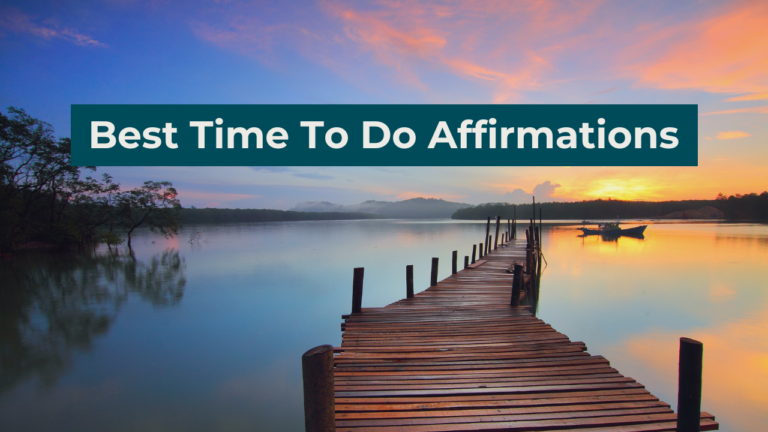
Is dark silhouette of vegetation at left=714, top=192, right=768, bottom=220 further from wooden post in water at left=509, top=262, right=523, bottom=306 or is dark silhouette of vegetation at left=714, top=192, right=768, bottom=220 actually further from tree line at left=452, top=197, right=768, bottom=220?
wooden post in water at left=509, top=262, right=523, bottom=306

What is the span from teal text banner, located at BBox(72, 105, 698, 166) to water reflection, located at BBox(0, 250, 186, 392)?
697 cm

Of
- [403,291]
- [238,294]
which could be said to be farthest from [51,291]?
[403,291]

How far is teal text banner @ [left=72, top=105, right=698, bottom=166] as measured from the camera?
16.7 m

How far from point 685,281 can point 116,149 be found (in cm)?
3252

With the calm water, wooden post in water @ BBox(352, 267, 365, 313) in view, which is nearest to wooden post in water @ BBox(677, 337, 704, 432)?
wooden post in water @ BBox(352, 267, 365, 313)

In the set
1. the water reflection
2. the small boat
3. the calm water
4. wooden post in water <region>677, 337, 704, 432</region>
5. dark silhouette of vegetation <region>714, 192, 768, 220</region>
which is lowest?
the calm water

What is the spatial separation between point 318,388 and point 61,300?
796 inches

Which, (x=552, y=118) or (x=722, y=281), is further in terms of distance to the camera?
(x=722, y=281)

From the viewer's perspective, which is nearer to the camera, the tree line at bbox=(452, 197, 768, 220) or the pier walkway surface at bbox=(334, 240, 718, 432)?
the pier walkway surface at bbox=(334, 240, 718, 432)

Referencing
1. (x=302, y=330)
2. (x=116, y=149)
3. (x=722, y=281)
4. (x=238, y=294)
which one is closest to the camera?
(x=302, y=330)

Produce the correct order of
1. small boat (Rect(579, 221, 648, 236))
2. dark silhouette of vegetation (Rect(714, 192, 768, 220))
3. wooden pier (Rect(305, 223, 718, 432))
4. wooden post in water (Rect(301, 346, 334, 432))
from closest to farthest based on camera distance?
wooden post in water (Rect(301, 346, 334, 432)), wooden pier (Rect(305, 223, 718, 432)), small boat (Rect(579, 221, 648, 236)), dark silhouette of vegetation (Rect(714, 192, 768, 220))

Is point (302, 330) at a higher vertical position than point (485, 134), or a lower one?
lower

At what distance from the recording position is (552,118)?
17.3 meters

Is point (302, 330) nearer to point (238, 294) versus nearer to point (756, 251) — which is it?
point (238, 294)
